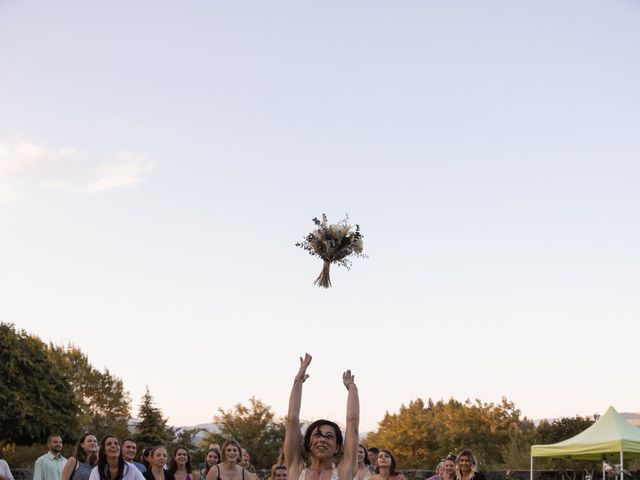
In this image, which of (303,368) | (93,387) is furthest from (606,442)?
(93,387)

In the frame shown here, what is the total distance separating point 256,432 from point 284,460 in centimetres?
4184

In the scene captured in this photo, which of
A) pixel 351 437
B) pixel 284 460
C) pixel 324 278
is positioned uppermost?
pixel 324 278

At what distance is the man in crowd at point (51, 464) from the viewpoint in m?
12.4

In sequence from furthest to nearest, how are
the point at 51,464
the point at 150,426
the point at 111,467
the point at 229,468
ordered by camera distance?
the point at 150,426, the point at 51,464, the point at 229,468, the point at 111,467

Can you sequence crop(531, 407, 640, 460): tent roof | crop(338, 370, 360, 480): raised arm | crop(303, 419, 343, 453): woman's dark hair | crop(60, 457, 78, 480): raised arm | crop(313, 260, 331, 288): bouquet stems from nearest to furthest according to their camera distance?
crop(338, 370, 360, 480): raised arm < crop(303, 419, 343, 453): woman's dark hair < crop(313, 260, 331, 288): bouquet stems < crop(60, 457, 78, 480): raised arm < crop(531, 407, 640, 460): tent roof

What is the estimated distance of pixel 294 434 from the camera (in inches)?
205

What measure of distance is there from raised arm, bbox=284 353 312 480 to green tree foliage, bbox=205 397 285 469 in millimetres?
41315

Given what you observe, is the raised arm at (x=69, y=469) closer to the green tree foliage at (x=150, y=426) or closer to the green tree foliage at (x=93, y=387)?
the green tree foliage at (x=150, y=426)

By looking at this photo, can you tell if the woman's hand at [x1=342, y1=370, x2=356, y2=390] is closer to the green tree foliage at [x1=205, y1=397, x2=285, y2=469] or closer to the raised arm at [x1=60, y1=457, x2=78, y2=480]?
the raised arm at [x1=60, y1=457, x2=78, y2=480]

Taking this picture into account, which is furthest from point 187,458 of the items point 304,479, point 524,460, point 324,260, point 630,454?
point 524,460

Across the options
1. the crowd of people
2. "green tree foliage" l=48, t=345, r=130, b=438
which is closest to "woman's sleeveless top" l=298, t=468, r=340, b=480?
the crowd of people

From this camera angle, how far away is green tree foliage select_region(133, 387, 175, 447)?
44.6 metres

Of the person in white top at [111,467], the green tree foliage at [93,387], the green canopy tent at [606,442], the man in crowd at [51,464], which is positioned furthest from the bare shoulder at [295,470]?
the green tree foliage at [93,387]

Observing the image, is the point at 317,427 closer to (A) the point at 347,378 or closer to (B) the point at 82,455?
(A) the point at 347,378
